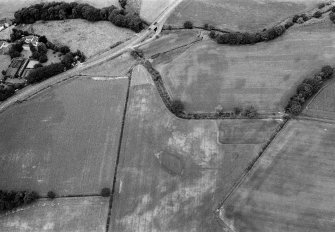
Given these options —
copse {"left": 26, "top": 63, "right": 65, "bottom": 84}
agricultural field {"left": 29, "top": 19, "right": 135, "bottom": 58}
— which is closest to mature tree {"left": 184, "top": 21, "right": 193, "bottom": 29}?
agricultural field {"left": 29, "top": 19, "right": 135, "bottom": 58}

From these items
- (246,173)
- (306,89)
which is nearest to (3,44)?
(246,173)

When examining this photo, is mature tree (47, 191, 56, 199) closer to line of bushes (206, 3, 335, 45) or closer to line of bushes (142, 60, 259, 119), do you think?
line of bushes (142, 60, 259, 119)

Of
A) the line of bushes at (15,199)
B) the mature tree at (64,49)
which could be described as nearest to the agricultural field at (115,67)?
the mature tree at (64,49)

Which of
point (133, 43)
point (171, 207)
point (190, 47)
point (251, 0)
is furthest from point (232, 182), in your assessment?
point (251, 0)

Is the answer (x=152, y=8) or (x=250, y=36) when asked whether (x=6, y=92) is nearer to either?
(x=152, y=8)

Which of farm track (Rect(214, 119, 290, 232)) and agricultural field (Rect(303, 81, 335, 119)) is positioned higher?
agricultural field (Rect(303, 81, 335, 119))

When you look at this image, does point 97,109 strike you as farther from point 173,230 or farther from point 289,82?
point 289,82
